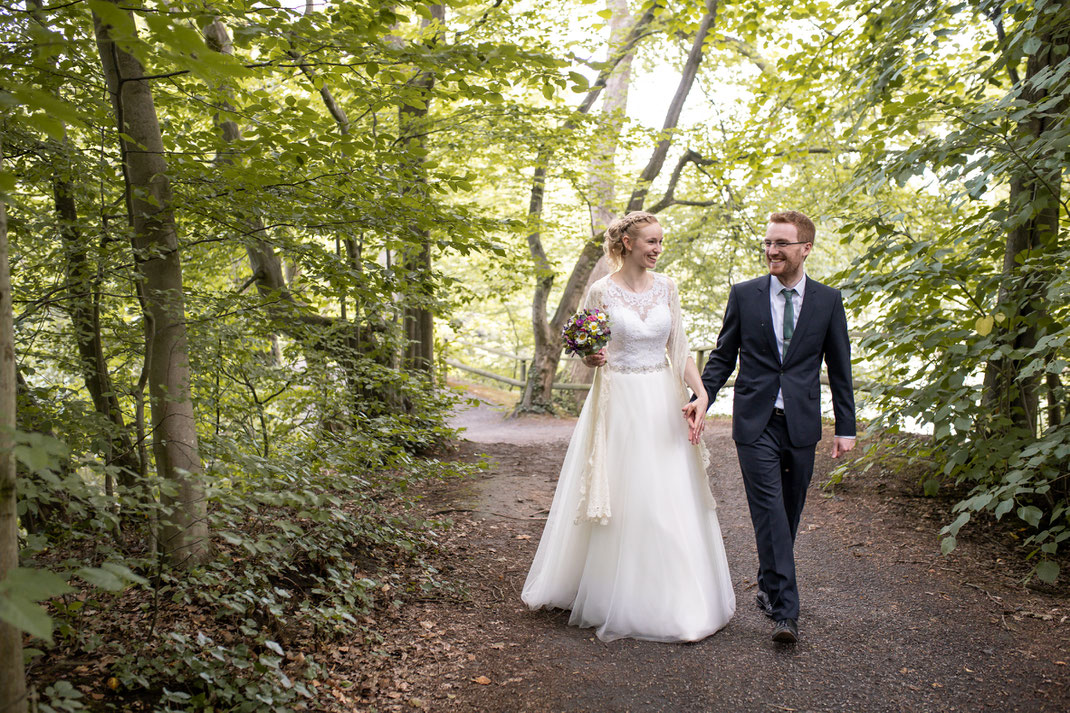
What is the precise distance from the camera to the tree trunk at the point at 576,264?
10914mm

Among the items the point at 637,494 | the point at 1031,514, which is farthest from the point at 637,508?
the point at 1031,514

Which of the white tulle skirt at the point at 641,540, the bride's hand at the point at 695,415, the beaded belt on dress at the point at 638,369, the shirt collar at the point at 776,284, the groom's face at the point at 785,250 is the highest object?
the groom's face at the point at 785,250

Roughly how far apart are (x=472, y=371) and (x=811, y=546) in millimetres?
16110

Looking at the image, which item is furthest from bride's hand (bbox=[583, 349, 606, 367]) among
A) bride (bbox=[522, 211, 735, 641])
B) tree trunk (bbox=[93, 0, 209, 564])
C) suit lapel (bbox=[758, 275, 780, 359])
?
tree trunk (bbox=[93, 0, 209, 564])

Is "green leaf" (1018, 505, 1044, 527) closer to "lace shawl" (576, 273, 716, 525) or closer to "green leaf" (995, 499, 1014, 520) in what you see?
"green leaf" (995, 499, 1014, 520)

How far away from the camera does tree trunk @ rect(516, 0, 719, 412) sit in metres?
10.9

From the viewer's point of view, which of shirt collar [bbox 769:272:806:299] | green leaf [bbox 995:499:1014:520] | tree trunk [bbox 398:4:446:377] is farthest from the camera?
tree trunk [bbox 398:4:446:377]

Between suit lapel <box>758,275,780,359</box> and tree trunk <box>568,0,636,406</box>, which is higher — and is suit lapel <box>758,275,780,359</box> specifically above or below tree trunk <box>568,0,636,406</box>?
below

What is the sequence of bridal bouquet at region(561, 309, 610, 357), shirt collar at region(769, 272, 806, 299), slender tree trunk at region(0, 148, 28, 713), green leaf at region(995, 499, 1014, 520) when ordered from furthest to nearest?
bridal bouquet at region(561, 309, 610, 357) → shirt collar at region(769, 272, 806, 299) → green leaf at region(995, 499, 1014, 520) → slender tree trunk at region(0, 148, 28, 713)

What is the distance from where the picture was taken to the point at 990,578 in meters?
4.45

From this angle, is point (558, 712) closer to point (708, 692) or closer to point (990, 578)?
point (708, 692)

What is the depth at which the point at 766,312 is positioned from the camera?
382 centimetres

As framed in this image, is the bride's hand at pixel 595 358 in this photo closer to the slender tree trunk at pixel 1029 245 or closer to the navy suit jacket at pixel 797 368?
the navy suit jacket at pixel 797 368

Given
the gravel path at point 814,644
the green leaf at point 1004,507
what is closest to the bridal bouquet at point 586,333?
the gravel path at point 814,644
